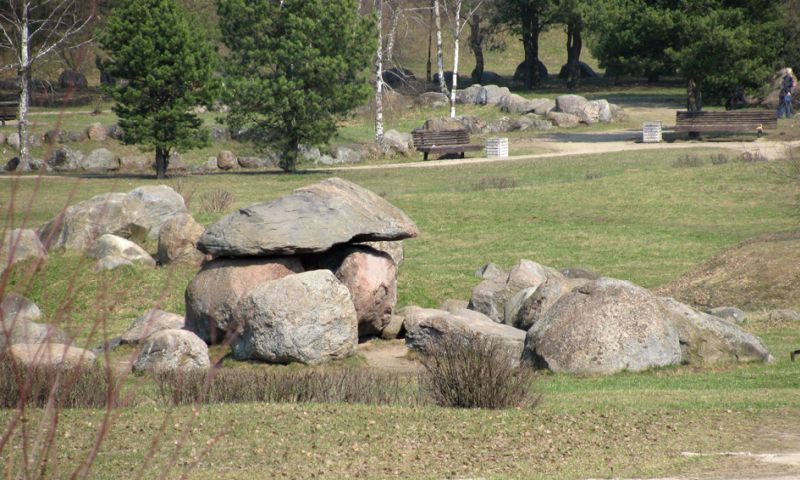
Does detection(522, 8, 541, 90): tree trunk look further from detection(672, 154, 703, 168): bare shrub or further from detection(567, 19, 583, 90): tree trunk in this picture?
detection(672, 154, 703, 168): bare shrub

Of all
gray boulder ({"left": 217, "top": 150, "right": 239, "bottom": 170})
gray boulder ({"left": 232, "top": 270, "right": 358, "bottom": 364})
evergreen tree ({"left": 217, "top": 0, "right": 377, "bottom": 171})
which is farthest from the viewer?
gray boulder ({"left": 217, "top": 150, "right": 239, "bottom": 170})

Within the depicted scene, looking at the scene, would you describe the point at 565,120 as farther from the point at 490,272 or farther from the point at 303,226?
the point at 303,226

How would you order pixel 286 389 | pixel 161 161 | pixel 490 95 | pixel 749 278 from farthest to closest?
1. pixel 490 95
2. pixel 161 161
3. pixel 749 278
4. pixel 286 389

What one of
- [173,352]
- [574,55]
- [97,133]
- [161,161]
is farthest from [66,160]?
[574,55]

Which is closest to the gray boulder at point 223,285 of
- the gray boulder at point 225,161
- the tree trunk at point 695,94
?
the gray boulder at point 225,161

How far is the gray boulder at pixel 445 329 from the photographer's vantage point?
15.2m

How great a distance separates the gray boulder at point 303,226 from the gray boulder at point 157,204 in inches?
301

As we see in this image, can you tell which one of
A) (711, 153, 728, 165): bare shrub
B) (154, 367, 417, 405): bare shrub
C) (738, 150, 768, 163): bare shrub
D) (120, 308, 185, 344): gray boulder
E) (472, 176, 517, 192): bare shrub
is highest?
(154, 367, 417, 405): bare shrub

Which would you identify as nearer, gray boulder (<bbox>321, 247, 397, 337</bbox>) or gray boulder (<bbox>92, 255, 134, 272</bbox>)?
gray boulder (<bbox>321, 247, 397, 337</bbox>)

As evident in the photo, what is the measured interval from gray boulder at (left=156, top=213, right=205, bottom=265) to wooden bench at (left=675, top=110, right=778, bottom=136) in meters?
29.1

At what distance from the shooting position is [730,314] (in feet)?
57.9

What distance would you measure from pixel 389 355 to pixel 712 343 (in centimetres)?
506

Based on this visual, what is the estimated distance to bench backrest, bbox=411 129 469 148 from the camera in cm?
4384

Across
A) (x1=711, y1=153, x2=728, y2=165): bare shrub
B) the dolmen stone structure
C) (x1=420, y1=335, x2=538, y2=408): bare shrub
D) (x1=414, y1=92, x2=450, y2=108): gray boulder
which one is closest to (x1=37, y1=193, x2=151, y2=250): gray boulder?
the dolmen stone structure
